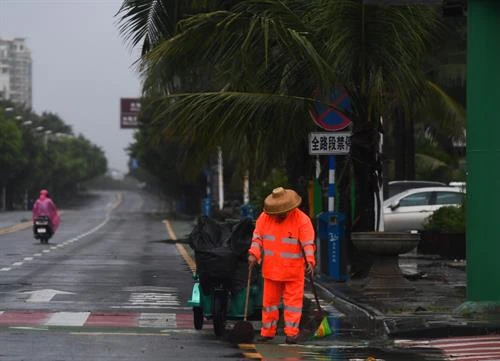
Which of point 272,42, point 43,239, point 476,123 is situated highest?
point 272,42

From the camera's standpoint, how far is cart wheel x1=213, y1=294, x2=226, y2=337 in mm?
12336

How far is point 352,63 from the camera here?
17453 millimetres

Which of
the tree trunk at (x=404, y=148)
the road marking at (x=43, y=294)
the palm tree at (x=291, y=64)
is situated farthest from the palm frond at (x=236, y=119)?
the tree trunk at (x=404, y=148)

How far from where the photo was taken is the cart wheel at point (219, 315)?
12336 mm

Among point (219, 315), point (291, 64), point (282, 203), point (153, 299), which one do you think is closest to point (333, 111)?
point (291, 64)

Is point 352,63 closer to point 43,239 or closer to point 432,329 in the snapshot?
point 432,329

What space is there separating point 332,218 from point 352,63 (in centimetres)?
302

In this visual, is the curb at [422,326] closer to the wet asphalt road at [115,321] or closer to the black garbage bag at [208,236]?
the wet asphalt road at [115,321]

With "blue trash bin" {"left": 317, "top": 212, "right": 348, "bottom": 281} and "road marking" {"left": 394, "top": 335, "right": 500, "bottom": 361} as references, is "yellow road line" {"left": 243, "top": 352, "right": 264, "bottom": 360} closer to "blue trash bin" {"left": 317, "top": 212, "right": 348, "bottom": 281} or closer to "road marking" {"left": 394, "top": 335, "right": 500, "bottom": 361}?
"road marking" {"left": 394, "top": 335, "right": 500, "bottom": 361}

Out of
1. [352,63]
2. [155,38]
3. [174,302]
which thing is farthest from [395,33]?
[155,38]

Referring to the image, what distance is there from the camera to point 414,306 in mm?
14836

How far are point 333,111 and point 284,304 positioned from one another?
6.91 metres

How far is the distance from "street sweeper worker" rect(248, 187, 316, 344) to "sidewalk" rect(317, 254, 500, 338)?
141 centimetres

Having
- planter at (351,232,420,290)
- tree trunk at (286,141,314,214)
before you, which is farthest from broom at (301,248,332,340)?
tree trunk at (286,141,314,214)
